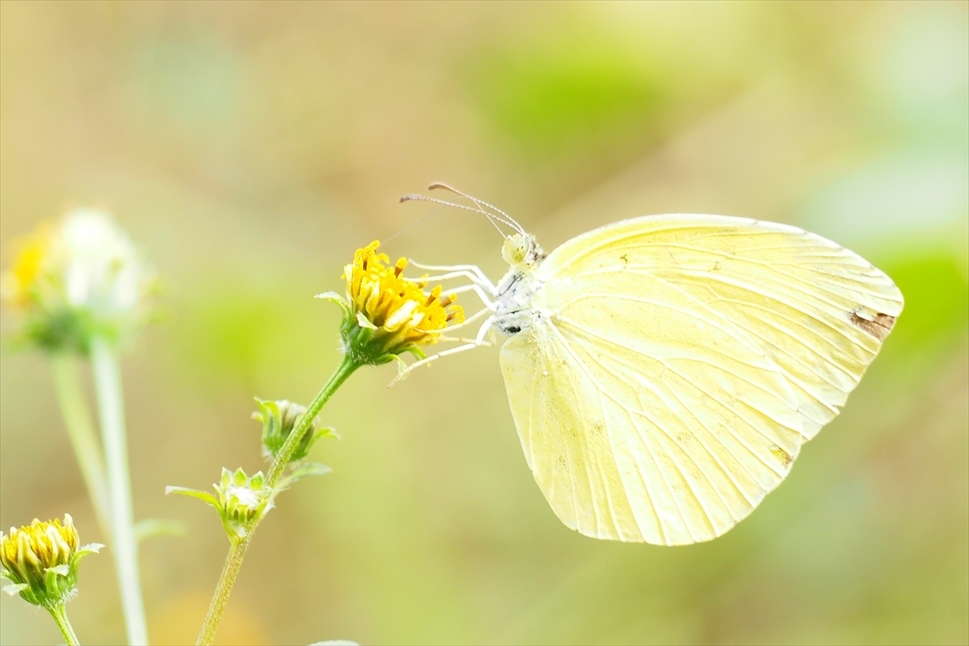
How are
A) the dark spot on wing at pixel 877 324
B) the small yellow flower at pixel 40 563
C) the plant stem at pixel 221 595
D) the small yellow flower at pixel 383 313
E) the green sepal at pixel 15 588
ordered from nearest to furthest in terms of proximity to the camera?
the plant stem at pixel 221 595
the green sepal at pixel 15 588
the small yellow flower at pixel 40 563
the small yellow flower at pixel 383 313
the dark spot on wing at pixel 877 324

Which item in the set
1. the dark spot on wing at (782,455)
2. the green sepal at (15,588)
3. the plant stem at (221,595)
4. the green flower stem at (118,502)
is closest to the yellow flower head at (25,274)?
the green flower stem at (118,502)

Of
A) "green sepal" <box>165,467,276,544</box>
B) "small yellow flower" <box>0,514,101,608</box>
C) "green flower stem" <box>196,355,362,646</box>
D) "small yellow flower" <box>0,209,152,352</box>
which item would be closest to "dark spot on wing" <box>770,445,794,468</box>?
"green flower stem" <box>196,355,362,646</box>

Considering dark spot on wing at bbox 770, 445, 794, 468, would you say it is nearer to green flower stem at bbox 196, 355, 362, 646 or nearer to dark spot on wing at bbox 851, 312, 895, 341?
dark spot on wing at bbox 851, 312, 895, 341

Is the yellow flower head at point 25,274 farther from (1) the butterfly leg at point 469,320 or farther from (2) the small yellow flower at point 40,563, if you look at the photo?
(1) the butterfly leg at point 469,320

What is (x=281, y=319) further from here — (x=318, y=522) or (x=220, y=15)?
(x=220, y=15)

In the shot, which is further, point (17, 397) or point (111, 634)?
point (17, 397)

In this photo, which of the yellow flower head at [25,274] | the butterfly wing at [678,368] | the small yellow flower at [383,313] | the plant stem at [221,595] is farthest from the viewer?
the yellow flower head at [25,274]

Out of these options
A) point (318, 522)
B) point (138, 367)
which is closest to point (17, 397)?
point (138, 367)
